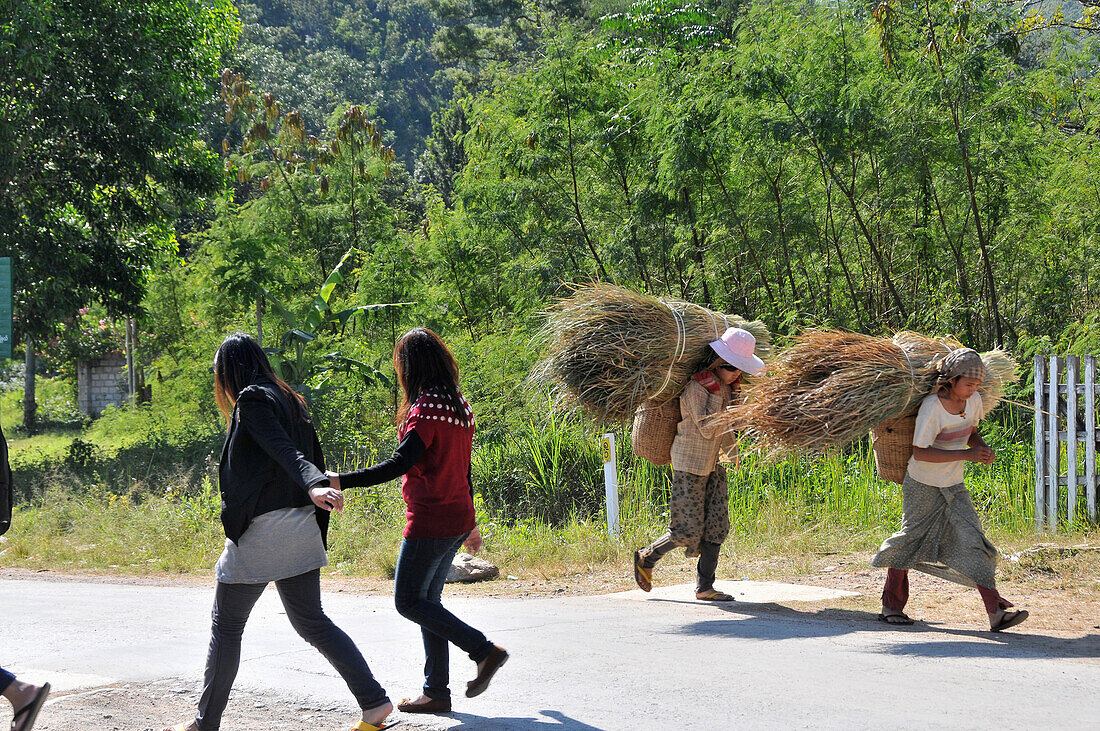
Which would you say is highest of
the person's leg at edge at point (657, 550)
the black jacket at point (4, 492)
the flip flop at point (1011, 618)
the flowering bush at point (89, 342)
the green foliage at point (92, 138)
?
the green foliage at point (92, 138)

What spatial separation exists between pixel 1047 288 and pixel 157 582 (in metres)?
10.3

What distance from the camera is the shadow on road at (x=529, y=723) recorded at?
14.8 feet

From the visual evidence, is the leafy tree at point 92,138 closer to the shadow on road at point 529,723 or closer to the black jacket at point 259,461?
the black jacket at point 259,461

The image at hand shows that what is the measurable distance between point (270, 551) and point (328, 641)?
476mm

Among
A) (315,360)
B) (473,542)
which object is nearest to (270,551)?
(473,542)

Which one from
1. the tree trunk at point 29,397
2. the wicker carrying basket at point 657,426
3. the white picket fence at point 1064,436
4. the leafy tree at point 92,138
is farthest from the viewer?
the tree trunk at point 29,397

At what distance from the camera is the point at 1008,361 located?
6598mm

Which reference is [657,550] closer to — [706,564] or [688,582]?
[706,564]

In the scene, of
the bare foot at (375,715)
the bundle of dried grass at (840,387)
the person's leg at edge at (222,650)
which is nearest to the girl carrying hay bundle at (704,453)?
the bundle of dried grass at (840,387)

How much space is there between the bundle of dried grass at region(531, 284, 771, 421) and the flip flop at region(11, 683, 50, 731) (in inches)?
155

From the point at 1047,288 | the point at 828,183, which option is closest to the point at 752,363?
the point at 828,183

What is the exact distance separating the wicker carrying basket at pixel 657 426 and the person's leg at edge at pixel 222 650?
11.8 feet

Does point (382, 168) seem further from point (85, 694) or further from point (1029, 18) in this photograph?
point (85, 694)

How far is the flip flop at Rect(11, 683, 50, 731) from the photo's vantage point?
15.0 feet
